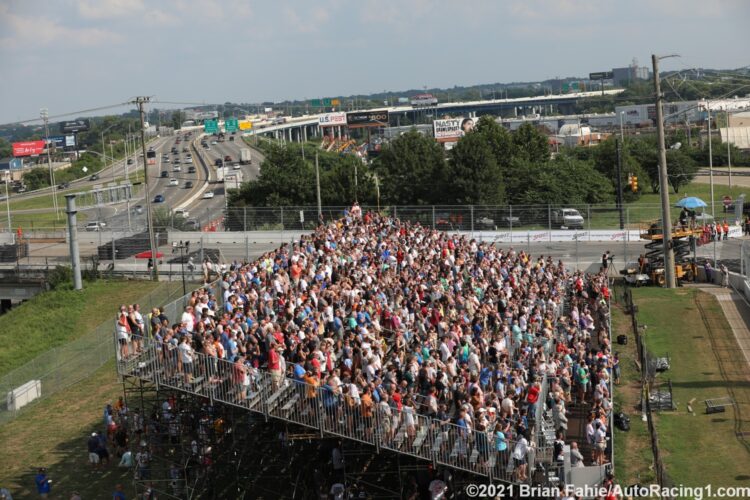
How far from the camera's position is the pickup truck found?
52.1 m

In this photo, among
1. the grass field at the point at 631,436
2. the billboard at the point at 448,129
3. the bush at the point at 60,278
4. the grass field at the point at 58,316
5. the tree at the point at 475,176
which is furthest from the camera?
the billboard at the point at 448,129

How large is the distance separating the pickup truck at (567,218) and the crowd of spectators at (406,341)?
22435 millimetres

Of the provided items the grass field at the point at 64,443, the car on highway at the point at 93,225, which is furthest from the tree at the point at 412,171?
the grass field at the point at 64,443

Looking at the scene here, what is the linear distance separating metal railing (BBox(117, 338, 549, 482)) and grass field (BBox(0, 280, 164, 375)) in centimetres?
2162

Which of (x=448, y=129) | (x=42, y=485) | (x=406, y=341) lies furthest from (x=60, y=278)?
(x=448, y=129)

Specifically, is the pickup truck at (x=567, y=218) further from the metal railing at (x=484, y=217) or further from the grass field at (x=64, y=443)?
the grass field at (x=64, y=443)

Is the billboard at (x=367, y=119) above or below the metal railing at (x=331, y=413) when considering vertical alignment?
above

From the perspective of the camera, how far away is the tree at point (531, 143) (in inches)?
3228

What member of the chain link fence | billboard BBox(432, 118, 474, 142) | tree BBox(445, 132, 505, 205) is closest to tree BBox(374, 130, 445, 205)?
tree BBox(445, 132, 505, 205)

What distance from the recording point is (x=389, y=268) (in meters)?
29.2

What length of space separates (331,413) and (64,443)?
11742 mm

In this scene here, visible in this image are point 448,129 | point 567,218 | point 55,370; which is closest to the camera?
point 55,370

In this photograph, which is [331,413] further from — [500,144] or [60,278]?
[500,144]

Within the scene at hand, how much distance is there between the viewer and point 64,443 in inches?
1043
